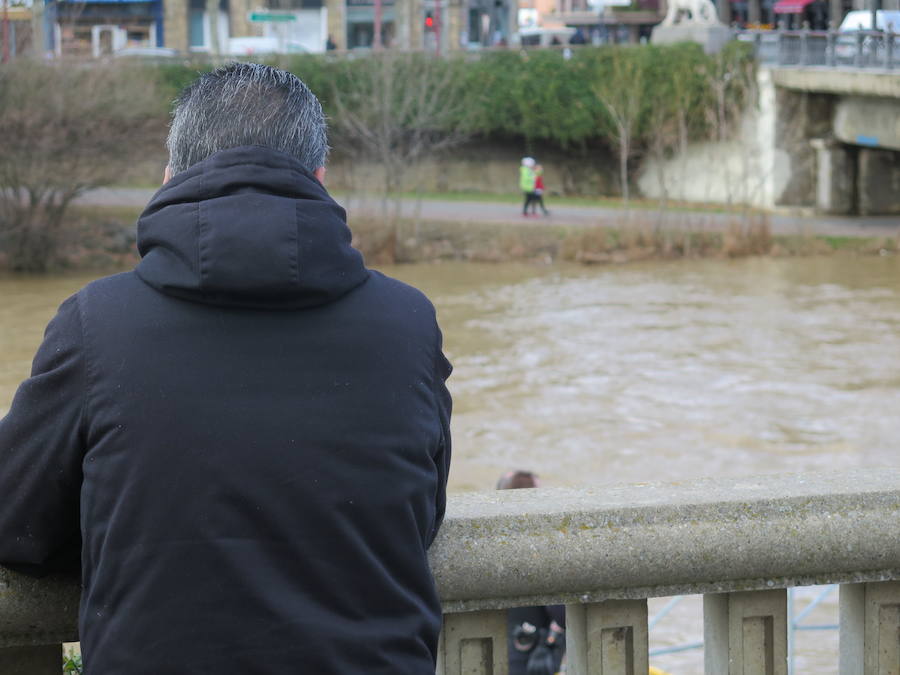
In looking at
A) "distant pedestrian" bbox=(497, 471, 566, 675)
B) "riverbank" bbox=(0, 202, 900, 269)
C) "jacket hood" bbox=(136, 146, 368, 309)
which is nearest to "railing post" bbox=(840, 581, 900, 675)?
"jacket hood" bbox=(136, 146, 368, 309)

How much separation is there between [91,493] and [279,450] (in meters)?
0.24

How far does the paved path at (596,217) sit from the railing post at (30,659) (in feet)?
95.2

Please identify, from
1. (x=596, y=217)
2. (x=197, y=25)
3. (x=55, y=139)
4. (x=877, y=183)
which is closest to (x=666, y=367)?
(x=596, y=217)

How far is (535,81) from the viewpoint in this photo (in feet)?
138

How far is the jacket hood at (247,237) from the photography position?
1.75 m

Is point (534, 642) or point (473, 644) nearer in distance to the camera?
point (473, 644)

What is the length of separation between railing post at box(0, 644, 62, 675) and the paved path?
29013mm

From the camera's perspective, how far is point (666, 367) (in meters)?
21.9

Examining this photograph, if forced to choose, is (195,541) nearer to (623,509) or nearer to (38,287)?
(623,509)

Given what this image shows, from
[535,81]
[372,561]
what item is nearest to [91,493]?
[372,561]

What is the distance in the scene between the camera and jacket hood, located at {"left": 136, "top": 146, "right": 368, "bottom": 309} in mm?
1752

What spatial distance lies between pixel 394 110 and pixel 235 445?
113 feet

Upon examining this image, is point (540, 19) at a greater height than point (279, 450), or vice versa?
point (540, 19)

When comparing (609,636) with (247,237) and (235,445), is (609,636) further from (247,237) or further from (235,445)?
(247,237)
